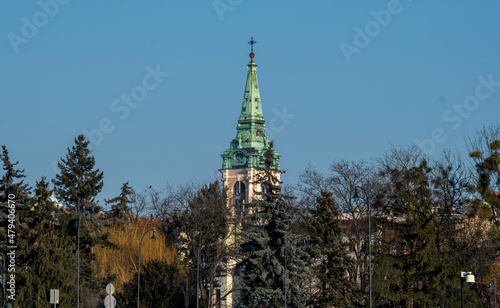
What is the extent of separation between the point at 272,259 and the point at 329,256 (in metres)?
5.66

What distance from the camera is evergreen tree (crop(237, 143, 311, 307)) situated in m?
53.0

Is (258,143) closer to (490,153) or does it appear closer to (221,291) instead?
(221,291)

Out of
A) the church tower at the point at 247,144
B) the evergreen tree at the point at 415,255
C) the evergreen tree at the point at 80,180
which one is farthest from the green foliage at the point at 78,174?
the church tower at the point at 247,144

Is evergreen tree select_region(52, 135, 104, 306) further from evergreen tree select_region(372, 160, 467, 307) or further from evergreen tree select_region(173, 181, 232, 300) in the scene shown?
evergreen tree select_region(372, 160, 467, 307)

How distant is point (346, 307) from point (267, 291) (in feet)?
19.5

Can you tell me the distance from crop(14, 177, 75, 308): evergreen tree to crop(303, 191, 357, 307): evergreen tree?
15990 millimetres

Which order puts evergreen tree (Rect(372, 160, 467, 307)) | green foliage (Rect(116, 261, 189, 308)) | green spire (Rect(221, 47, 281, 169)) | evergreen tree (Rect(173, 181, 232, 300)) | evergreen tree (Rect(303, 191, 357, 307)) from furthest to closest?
green spire (Rect(221, 47, 281, 169)) < evergreen tree (Rect(173, 181, 232, 300)) < evergreen tree (Rect(303, 191, 357, 307)) < green foliage (Rect(116, 261, 189, 308)) < evergreen tree (Rect(372, 160, 467, 307))

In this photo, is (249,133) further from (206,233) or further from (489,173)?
(489,173)

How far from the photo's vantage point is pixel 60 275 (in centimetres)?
5069

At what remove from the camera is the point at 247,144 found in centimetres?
16138

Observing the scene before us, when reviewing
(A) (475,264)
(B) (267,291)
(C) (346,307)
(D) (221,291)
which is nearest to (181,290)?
(B) (267,291)

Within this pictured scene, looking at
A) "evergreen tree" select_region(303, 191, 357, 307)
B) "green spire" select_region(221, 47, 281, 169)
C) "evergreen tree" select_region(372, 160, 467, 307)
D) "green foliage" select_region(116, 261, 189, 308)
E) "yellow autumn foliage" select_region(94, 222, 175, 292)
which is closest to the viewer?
"evergreen tree" select_region(372, 160, 467, 307)

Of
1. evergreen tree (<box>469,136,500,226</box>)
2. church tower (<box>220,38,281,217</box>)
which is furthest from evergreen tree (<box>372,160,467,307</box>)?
church tower (<box>220,38,281,217</box>)

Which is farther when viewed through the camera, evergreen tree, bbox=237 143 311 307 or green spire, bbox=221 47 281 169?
green spire, bbox=221 47 281 169
